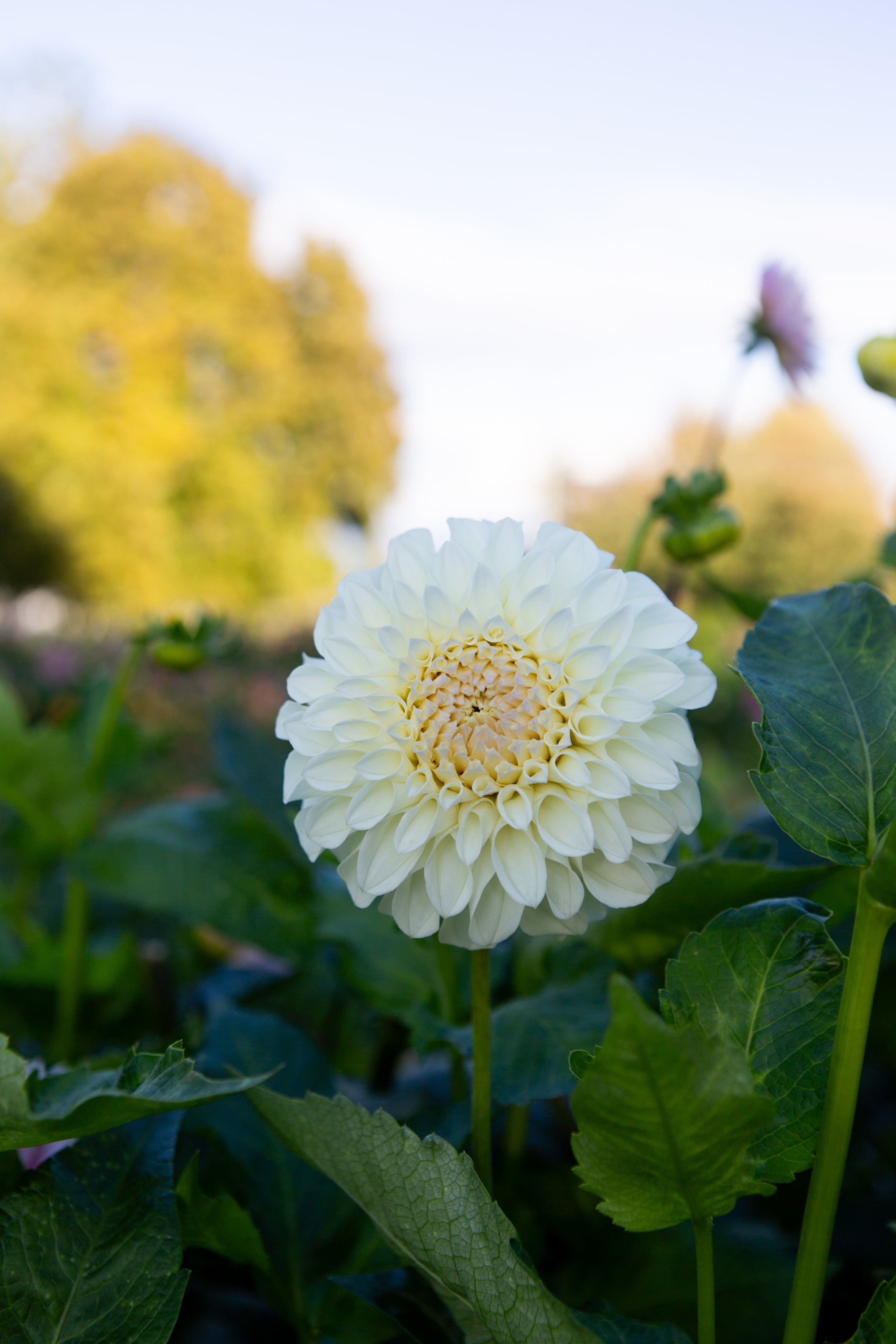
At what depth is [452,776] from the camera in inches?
16.2

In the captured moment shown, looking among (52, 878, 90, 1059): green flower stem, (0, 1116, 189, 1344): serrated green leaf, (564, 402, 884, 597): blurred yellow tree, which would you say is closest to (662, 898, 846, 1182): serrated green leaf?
(0, 1116, 189, 1344): serrated green leaf

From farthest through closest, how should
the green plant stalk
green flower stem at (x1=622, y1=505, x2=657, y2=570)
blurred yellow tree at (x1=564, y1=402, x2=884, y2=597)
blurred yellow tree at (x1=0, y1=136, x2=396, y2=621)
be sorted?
blurred yellow tree at (x1=0, y1=136, x2=396, y2=621)
blurred yellow tree at (x1=564, y1=402, x2=884, y2=597)
the green plant stalk
green flower stem at (x1=622, y1=505, x2=657, y2=570)

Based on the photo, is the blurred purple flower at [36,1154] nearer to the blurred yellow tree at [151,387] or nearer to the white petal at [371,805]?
the white petal at [371,805]

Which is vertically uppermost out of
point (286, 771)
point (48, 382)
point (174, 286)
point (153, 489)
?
point (286, 771)

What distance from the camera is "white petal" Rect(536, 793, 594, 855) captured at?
Answer: 377mm

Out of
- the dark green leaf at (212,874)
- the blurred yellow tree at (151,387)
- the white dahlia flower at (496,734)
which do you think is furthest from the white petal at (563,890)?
the blurred yellow tree at (151,387)

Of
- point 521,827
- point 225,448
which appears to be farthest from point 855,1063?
point 225,448

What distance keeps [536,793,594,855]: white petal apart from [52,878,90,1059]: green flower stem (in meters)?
0.53

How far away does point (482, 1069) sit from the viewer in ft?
1.33

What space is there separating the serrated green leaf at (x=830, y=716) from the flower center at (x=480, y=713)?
93 mm

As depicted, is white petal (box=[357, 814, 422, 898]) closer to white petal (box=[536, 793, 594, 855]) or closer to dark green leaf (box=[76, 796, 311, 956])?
white petal (box=[536, 793, 594, 855])

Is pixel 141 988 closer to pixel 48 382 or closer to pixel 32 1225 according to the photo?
pixel 32 1225

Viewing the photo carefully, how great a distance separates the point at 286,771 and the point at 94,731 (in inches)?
22.6

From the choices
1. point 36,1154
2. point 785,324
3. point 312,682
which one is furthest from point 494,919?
point 785,324
